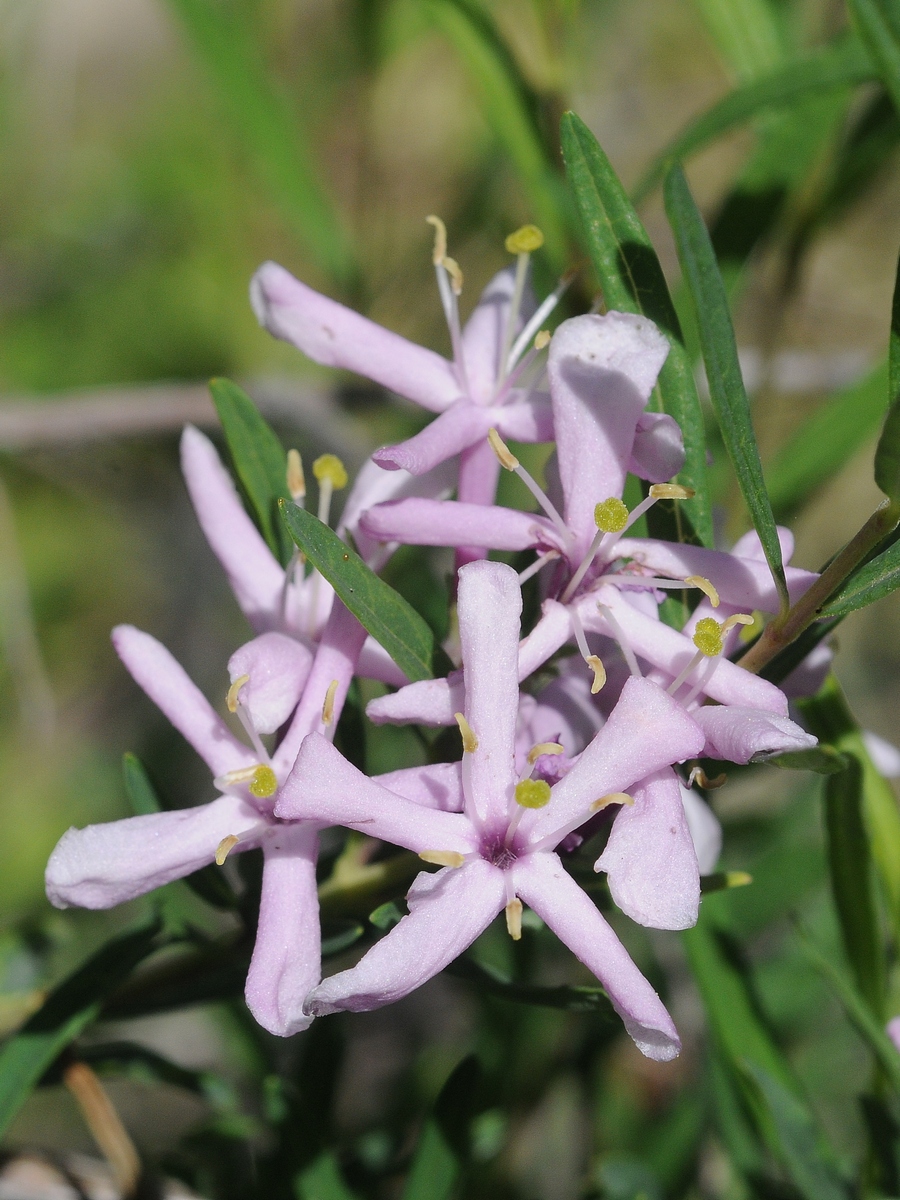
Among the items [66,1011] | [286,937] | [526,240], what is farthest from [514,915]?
[526,240]

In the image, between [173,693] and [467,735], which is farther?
[173,693]

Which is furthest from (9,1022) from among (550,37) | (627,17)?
(627,17)

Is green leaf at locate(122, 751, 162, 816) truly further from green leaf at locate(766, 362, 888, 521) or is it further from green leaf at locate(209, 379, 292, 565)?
green leaf at locate(766, 362, 888, 521)

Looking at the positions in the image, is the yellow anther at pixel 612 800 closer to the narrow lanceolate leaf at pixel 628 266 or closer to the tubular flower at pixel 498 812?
the tubular flower at pixel 498 812

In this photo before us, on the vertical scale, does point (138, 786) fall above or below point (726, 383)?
below

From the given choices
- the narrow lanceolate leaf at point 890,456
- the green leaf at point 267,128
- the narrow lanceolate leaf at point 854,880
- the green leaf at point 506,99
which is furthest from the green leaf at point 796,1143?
the green leaf at point 267,128

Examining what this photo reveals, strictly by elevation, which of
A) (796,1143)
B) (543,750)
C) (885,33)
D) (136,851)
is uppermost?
(885,33)

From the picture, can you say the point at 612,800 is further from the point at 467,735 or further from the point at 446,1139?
the point at 446,1139

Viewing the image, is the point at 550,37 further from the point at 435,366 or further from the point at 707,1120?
the point at 707,1120
